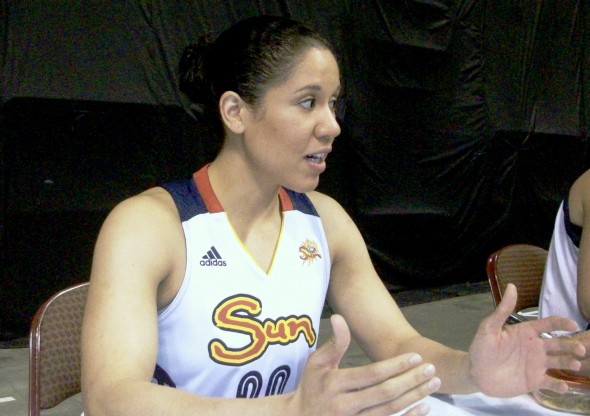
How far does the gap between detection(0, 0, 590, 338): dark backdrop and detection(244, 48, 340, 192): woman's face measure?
2.71 meters

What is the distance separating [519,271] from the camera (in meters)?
2.43

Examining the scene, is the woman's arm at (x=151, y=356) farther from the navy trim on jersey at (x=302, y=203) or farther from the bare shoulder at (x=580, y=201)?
the bare shoulder at (x=580, y=201)

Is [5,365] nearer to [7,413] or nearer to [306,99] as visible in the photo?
[7,413]

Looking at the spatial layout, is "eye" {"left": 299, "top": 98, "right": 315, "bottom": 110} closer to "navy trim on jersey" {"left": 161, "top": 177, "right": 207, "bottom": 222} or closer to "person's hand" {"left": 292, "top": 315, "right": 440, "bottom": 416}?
"navy trim on jersey" {"left": 161, "top": 177, "right": 207, "bottom": 222}

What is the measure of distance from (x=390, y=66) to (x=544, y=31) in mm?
1902

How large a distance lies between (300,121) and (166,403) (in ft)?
1.93

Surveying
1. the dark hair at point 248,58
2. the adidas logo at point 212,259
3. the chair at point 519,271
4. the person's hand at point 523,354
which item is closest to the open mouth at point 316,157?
the dark hair at point 248,58

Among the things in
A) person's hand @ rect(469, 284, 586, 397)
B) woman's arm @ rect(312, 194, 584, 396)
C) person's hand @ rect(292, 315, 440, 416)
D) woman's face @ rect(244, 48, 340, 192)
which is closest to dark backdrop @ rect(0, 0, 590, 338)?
woman's arm @ rect(312, 194, 584, 396)

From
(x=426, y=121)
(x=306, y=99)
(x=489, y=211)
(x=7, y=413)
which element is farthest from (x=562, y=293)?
(x=489, y=211)

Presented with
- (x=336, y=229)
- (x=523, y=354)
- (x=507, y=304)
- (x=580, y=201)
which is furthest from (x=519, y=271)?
(x=507, y=304)

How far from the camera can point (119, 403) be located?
1.09 meters

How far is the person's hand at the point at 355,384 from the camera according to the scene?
35.3 inches

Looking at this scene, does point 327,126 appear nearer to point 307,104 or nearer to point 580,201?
point 307,104

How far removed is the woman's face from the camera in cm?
141
